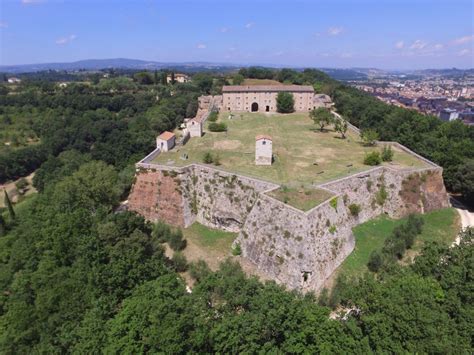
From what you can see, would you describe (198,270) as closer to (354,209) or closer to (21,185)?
(354,209)

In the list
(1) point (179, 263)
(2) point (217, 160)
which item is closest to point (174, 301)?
(1) point (179, 263)

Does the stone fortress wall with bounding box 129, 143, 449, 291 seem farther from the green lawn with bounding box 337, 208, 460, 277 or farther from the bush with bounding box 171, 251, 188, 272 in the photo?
the bush with bounding box 171, 251, 188, 272

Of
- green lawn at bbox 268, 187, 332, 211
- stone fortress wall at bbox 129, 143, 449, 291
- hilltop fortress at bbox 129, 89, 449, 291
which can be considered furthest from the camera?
green lawn at bbox 268, 187, 332, 211

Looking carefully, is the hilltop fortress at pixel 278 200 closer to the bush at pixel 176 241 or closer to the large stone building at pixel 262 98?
the bush at pixel 176 241

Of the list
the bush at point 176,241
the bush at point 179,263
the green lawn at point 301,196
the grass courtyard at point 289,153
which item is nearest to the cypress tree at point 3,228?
the grass courtyard at point 289,153

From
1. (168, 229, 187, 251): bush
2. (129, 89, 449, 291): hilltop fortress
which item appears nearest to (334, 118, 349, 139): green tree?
(129, 89, 449, 291): hilltop fortress

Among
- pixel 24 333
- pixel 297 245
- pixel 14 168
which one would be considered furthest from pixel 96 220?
pixel 14 168
